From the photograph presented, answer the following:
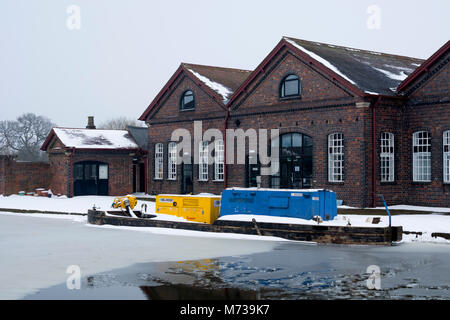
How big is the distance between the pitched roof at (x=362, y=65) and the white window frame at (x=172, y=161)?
10.9 meters

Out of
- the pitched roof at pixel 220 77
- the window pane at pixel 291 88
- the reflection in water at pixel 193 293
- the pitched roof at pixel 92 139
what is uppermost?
the pitched roof at pixel 220 77

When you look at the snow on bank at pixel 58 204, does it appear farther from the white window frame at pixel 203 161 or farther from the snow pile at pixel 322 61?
the snow pile at pixel 322 61

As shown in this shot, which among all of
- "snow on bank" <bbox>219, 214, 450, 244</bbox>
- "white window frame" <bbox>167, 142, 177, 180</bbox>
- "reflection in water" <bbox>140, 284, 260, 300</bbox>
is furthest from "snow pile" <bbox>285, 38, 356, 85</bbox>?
"reflection in water" <bbox>140, 284, 260, 300</bbox>

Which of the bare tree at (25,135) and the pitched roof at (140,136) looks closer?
the pitched roof at (140,136)

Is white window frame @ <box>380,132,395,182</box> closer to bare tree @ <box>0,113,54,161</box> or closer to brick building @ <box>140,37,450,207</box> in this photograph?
brick building @ <box>140,37,450,207</box>

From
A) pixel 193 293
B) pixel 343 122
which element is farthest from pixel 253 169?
pixel 193 293

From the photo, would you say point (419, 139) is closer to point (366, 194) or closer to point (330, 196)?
point (366, 194)

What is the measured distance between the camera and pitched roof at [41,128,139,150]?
1667 inches

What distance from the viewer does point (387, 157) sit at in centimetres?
2934

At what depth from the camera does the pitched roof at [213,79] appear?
36719 mm

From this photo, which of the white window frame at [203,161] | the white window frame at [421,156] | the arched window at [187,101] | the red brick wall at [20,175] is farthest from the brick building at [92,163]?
the white window frame at [421,156]

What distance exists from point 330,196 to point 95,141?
2575 centimetres

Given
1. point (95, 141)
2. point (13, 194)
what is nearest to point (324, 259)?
point (95, 141)

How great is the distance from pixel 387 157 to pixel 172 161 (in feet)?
47.4
